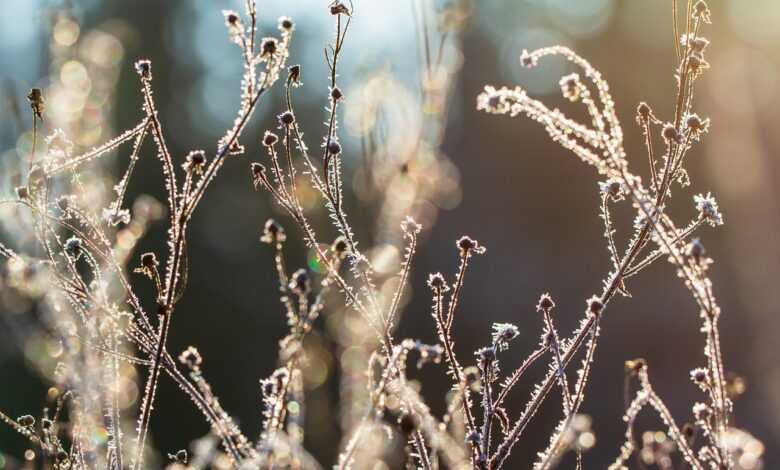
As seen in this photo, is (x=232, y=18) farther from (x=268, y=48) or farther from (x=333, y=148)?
(x=333, y=148)

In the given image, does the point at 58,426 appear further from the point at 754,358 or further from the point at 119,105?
the point at 754,358

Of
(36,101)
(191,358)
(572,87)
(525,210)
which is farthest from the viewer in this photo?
(525,210)

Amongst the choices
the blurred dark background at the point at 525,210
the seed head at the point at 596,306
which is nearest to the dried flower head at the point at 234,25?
the seed head at the point at 596,306

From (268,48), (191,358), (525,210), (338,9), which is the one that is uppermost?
(525,210)

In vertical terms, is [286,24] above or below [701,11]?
below

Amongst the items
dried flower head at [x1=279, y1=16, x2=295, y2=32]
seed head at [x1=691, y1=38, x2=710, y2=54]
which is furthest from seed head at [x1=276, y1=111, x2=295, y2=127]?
seed head at [x1=691, y1=38, x2=710, y2=54]

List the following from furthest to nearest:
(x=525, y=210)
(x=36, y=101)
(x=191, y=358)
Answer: (x=525, y=210)
(x=36, y=101)
(x=191, y=358)

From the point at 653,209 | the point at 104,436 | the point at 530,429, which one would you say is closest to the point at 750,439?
the point at 653,209

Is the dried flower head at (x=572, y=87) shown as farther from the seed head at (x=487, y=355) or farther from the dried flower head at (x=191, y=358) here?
the dried flower head at (x=191, y=358)

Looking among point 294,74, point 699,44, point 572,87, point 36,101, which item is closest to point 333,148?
point 294,74
